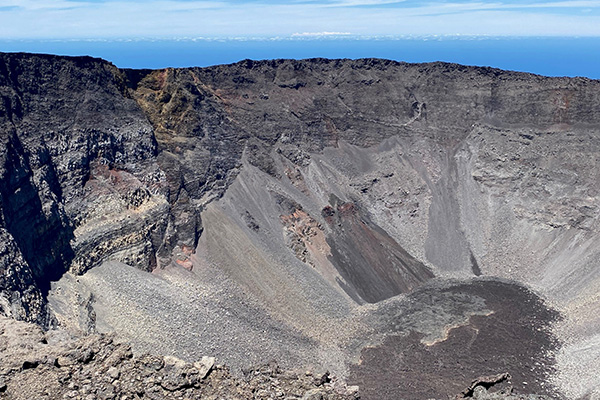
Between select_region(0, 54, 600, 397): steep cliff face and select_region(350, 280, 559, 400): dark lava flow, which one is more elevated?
select_region(0, 54, 600, 397): steep cliff face

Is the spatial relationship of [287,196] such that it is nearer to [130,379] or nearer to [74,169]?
[74,169]

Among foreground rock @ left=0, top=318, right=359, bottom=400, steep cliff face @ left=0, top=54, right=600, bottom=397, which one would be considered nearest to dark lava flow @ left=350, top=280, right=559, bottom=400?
steep cliff face @ left=0, top=54, right=600, bottom=397

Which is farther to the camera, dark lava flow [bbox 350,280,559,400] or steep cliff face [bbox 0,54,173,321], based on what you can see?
A: steep cliff face [bbox 0,54,173,321]

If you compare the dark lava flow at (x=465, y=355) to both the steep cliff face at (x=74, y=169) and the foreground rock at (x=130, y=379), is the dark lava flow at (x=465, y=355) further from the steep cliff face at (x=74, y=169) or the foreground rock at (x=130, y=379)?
the steep cliff face at (x=74, y=169)

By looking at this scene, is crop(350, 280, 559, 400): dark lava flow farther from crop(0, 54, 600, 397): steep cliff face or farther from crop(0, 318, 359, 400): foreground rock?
crop(0, 318, 359, 400): foreground rock

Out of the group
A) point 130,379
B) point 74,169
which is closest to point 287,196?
point 74,169

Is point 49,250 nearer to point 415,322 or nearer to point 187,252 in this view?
point 187,252

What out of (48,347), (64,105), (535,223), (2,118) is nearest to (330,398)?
(48,347)

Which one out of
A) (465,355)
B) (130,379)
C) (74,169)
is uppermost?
(74,169)
